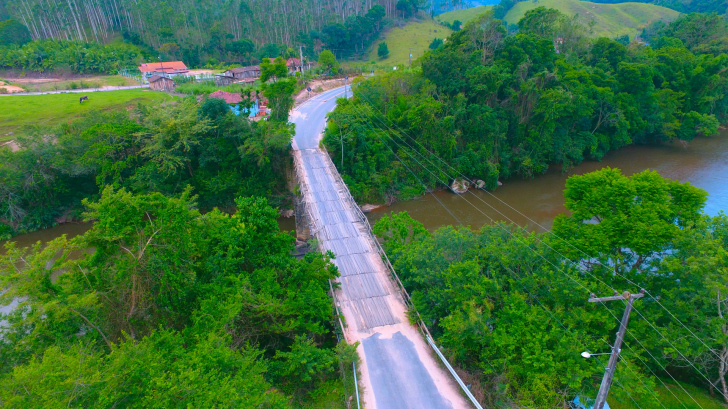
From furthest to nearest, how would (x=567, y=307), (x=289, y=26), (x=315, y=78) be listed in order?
(x=289, y=26), (x=315, y=78), (x=567, y=307)

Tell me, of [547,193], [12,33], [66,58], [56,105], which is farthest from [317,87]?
[12,33]

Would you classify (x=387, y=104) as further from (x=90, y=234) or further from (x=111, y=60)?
(x=111, y=60)

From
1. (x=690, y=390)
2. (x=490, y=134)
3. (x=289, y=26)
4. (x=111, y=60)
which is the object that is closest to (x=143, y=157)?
(x=490, y=134)

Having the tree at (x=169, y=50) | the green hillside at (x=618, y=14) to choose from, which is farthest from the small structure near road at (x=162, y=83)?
the green hillside at (x=618, y=14)

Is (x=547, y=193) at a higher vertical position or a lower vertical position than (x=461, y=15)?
lower

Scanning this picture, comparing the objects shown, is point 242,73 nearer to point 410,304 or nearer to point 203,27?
point 203,27
